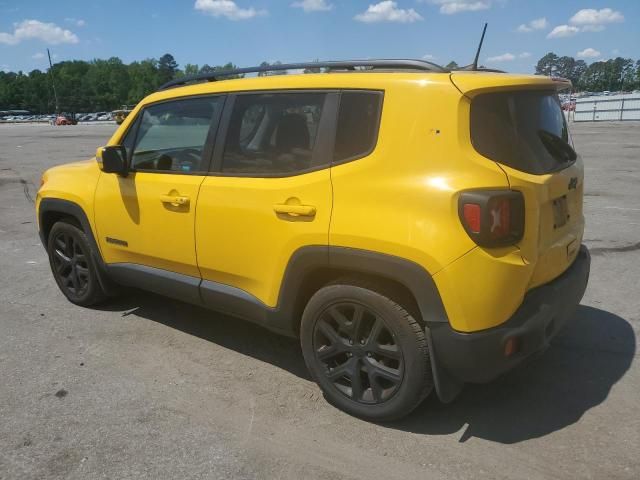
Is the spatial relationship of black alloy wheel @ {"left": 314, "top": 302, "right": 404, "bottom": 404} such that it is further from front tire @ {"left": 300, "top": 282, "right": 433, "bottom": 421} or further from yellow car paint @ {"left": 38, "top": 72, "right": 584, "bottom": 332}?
yellow car paint @ {"left": 38, "top": 72, "right": 584, "bottom": 332}

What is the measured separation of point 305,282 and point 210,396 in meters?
0.91

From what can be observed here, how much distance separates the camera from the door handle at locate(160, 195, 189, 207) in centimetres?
352

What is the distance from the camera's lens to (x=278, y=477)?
2.55m

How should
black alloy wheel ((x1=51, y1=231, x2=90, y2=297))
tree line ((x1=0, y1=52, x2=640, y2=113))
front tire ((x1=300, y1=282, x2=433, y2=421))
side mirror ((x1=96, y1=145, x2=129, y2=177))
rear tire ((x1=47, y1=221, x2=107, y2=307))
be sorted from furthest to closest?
tree line ((x1=0, y1=52, x2=640, y2=113)) < black alloy wheel ((x1=51, y1=231, x2=90, y2=297)) < rear tire ((x1=47, y1=221, x2=107, y2=307)) < side mirror ((x1=96, y1=145, x2=129, y2=177)) < front tire ((x1=300, y1=282, x2=433, y2=421))

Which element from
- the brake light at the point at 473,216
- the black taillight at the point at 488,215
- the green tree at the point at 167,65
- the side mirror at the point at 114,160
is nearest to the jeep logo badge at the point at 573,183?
the black taillight at the point at 488,215

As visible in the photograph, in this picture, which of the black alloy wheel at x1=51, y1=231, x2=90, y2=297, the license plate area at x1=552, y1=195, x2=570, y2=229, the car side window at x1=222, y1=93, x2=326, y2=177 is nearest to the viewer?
the license plate area at x1=552, y1=195, x2=570, y2=229

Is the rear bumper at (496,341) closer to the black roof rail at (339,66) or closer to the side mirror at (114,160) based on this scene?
the black roof rail at (339,66)

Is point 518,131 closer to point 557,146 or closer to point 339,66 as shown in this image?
point 557,146

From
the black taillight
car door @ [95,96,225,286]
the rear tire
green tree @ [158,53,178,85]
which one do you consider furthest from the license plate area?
green tree @ [158,53,178,85]

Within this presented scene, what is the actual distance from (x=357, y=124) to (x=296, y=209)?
55 cm

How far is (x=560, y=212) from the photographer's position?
9.55ft

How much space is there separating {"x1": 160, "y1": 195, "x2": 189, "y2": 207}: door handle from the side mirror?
1.68ft

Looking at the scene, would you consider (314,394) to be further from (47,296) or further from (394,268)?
(47,296)

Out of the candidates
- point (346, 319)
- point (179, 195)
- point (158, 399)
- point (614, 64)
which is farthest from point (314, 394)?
point (614, 64)
